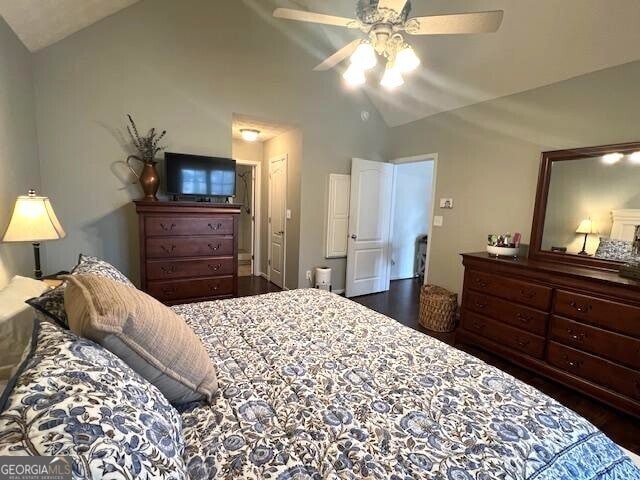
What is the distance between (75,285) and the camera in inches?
36.7

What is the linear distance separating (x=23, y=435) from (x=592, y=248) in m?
3.44

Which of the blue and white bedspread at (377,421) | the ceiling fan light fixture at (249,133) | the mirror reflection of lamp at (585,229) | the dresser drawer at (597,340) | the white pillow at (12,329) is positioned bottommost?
the dresser drawer at (597,340)

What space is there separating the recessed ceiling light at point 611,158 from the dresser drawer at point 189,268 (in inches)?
135

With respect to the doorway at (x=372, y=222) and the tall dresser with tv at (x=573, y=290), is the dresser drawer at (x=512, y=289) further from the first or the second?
the doorway at (x=372, y=222)

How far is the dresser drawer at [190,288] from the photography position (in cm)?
285

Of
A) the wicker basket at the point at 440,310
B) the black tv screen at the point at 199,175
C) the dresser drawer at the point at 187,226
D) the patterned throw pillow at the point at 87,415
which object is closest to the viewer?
the patterned throw pillow at the point at 87,415

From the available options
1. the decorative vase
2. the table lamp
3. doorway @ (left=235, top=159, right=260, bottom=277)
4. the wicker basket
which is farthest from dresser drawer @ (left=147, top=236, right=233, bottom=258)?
the wicker basket

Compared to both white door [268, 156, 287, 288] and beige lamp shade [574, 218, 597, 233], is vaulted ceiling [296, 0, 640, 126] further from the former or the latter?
white door [268, 156, 287, 288]

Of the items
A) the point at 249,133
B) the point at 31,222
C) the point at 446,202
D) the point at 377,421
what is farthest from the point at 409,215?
the point at 31,222

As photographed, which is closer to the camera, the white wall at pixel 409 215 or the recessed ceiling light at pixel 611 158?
the recessed ceiling light at pixel 611 158

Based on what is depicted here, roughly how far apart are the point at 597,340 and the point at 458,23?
2.28 meters

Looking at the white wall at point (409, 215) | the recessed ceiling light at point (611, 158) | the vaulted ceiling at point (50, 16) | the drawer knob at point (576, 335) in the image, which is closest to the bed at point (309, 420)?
the drawer knob at point (576, 335)

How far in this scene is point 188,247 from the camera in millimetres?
2926

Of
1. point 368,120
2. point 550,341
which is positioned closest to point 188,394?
point 550,341
